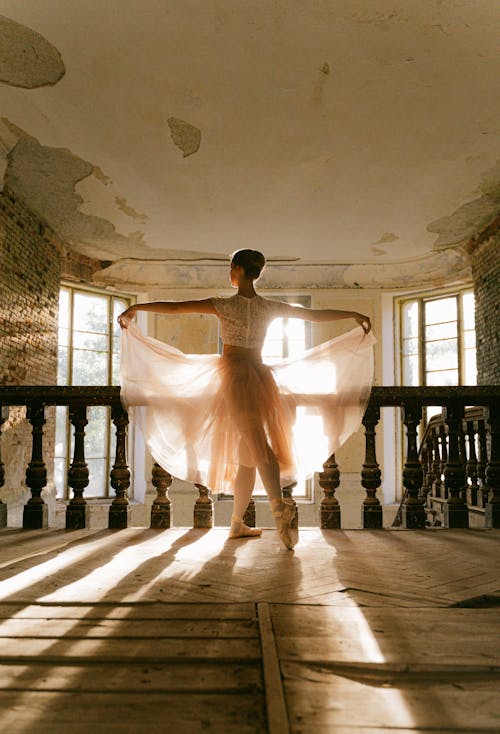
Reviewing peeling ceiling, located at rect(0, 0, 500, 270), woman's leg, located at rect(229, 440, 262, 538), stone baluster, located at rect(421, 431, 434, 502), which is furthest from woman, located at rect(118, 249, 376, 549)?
stone baluster, located at rect(421, 431, 434, 502)

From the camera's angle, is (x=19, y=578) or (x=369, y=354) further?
(x=369, y=354)

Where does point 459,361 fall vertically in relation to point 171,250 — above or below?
below

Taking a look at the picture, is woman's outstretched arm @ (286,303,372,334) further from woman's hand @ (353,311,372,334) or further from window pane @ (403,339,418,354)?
window pane @ (403,339,418,354)

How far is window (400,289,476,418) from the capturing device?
10.2 metres

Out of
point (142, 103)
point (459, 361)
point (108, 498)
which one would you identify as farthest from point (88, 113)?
point (459, 361)

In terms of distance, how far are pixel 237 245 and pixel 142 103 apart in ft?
13.6

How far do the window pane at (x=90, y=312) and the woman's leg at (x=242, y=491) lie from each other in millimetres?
7680

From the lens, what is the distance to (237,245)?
9.67m

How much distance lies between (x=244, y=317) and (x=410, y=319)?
8.45 m

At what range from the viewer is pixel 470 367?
10070 millimetres

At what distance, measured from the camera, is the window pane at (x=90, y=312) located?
1029 cm

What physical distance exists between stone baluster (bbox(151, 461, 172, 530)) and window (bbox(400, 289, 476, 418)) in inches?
303

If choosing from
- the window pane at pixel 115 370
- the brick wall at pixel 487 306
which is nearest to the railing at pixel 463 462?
the brick wall at pixel 487 306

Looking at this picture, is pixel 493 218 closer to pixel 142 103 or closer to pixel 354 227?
pixel 354 227
